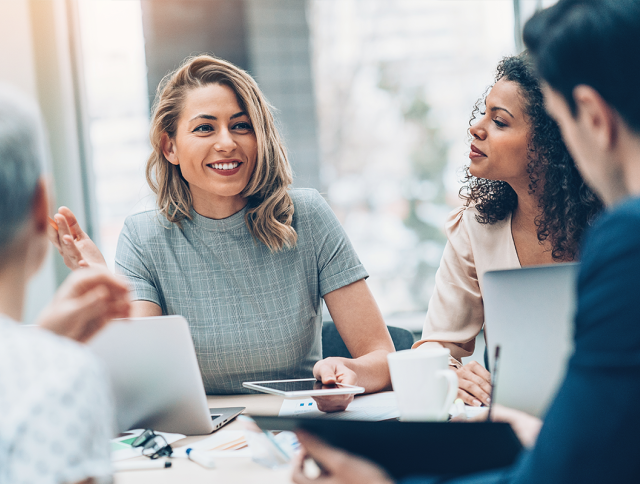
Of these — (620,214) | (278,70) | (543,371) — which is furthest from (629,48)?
(278,70)

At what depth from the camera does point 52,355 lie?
62cm

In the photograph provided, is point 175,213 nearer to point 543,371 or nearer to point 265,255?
point 265,255

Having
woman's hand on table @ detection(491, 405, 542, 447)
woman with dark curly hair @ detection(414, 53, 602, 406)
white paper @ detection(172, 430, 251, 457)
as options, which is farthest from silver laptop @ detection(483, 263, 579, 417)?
woman with dark curly hair @ detection(414, 53, 602, 406)

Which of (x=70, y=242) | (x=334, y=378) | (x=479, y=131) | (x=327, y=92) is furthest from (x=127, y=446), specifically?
(x=327, y=92)

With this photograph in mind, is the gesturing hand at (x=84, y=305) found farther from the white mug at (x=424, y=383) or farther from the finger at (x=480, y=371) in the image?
the finger at (x=480, y=371)

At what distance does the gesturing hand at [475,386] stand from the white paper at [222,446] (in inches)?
19.5

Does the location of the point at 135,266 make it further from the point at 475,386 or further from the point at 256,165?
the point at 475,386

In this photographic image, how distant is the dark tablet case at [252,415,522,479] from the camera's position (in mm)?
671

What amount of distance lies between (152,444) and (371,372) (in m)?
0.60

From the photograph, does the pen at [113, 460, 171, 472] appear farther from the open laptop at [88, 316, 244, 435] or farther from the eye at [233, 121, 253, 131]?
the eye at [233, 121, 253, 131]

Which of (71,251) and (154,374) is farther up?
(71,251)

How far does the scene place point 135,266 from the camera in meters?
1.79

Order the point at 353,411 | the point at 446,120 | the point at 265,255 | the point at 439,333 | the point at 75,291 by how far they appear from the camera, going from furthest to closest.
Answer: the point at 446,120 → the point at 265,255 → the point at 439,333 → the point at 353,411 → the point at 75,291

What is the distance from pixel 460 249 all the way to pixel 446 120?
1.40m
